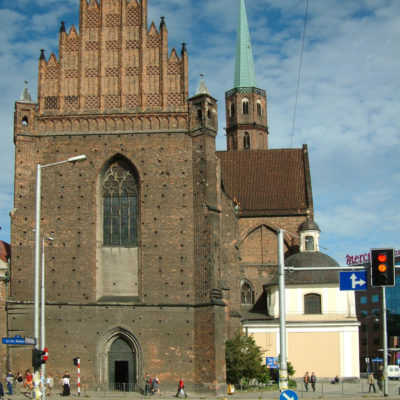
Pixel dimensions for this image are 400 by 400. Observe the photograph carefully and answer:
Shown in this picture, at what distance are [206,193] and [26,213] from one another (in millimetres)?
8954

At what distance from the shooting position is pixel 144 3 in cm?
3834

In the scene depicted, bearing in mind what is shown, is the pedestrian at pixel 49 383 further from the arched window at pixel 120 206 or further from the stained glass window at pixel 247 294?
the stained glass window at pixel 247 294

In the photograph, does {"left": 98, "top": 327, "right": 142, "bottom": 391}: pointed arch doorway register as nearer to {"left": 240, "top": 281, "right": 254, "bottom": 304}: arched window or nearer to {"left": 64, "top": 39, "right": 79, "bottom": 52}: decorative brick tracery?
{"left": 64, "top": 39, "right": 79, "bottom": 52}: decorative brick tracery

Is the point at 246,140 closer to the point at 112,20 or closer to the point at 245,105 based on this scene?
the point at 245,105

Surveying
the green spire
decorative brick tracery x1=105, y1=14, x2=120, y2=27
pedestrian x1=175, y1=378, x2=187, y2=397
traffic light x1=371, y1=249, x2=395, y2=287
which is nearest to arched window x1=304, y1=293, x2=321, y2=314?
pedestrian x1=175, y1=378, x2=187, y2=397

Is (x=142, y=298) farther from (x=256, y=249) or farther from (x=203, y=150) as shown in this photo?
(x=256, y=249)

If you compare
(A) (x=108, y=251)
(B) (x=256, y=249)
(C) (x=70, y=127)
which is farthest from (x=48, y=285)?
(B) (x=256, y=249)

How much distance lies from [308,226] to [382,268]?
105 feet

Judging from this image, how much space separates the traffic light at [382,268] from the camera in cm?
1894

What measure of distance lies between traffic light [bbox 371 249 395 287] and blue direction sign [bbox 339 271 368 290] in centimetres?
444

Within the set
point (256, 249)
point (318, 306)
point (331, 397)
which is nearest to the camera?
point (331, 397)

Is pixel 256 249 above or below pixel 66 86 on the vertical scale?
below

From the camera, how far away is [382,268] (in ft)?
62.2

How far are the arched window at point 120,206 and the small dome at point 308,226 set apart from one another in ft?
59.1
